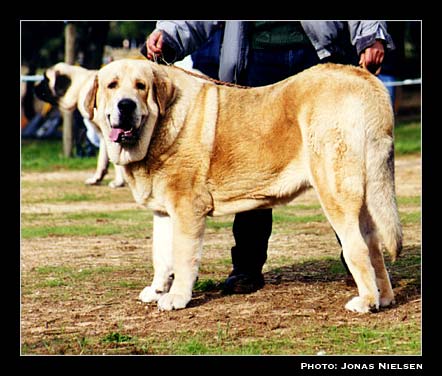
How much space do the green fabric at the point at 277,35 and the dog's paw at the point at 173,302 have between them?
1.94m

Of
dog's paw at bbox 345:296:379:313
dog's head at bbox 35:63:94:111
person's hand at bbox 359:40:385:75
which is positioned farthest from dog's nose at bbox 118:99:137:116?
dog's head at bbox 35:63:94:111

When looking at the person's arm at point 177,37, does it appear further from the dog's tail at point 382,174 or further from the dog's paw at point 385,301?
the dog's paw at point 385,301

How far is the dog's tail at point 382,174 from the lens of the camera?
5410 mm

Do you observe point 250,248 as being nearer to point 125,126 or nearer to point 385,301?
point 385,301

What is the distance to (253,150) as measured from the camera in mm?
5738

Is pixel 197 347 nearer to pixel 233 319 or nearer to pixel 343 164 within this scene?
pixel 233 319

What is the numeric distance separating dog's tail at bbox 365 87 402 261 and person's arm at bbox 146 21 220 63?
1426 mm

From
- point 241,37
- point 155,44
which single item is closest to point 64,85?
point 155,44

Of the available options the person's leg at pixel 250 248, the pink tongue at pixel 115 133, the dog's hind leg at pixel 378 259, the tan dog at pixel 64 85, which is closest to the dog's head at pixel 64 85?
the tan dog at pixel 64 85

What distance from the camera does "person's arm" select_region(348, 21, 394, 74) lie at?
5.93m
